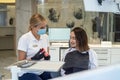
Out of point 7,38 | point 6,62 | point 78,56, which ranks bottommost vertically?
point 6,62

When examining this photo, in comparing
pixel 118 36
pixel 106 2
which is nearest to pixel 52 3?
pixel 118 36

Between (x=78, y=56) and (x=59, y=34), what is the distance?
284 centimetres

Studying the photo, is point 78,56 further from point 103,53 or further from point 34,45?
point 103,53

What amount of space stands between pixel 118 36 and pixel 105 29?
33 cm

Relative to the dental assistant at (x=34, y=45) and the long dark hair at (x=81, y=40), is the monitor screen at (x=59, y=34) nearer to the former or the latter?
the dental assistant at (x=34, y=45)

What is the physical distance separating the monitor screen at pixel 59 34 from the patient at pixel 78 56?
8.65 feet

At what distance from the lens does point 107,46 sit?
17.7 feet

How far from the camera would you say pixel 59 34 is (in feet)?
18.4

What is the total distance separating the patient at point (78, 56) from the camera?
2732 millimetres

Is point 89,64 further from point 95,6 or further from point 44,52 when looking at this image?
point 95,6

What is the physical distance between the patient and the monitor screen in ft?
8.65

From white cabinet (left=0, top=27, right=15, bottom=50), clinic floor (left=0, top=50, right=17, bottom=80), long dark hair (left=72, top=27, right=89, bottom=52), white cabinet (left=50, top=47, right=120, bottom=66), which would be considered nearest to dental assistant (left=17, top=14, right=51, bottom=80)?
long dark hair (left=72, top=27, right=89, bottom=52)

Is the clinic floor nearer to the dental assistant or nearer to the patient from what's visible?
the dental assistant

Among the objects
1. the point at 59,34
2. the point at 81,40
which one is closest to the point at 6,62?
the point at 59,34
